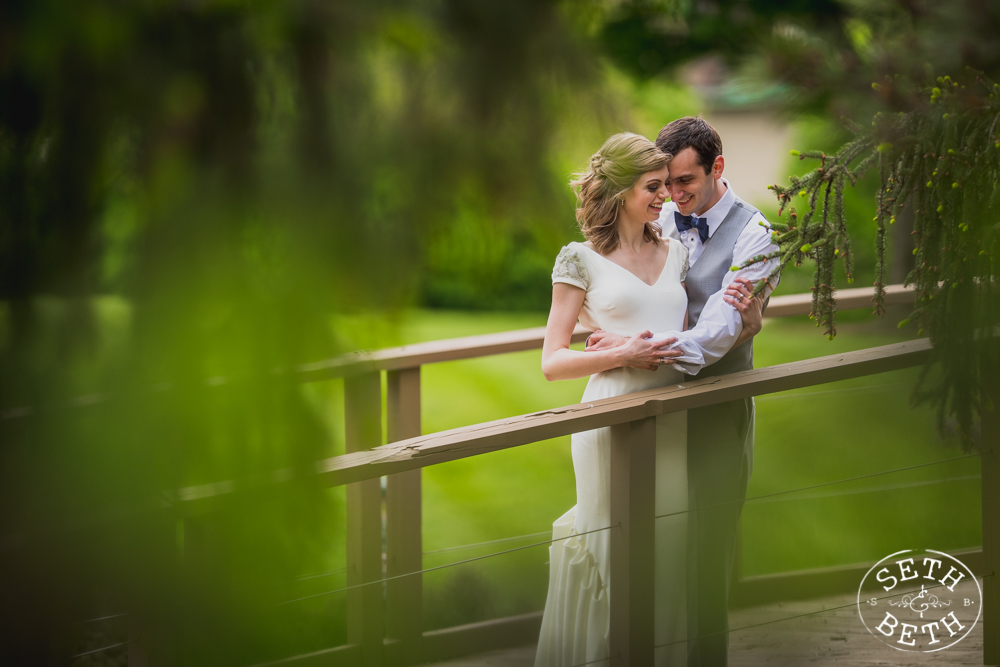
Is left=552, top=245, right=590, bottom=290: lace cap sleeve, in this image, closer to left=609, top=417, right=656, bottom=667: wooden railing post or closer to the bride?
the bride

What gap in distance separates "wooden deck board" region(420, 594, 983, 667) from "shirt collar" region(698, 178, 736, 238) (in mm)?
1171

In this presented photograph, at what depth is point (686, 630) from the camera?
2246mm

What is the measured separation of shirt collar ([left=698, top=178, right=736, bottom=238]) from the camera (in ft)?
7.75

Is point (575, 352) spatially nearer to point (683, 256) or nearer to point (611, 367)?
point (611, 367)

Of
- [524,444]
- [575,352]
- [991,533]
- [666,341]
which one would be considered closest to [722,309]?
[666,341]

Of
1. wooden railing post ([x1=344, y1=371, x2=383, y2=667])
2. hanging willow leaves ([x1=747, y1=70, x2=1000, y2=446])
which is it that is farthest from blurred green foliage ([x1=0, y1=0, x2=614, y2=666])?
wooden railing post ([x1=344, y1=371, x2=383, y2=667])

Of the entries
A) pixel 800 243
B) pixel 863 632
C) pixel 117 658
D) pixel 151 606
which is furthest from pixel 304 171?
pixel 117 658

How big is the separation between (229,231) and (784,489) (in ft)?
16.3

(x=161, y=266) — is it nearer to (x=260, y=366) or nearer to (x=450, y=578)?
(x=260, y=366)

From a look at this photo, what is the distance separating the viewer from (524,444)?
216 cm

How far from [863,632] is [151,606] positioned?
2605 millimetres

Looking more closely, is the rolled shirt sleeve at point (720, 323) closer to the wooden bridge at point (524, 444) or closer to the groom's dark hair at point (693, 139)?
the wooden bridge at point (524, 444)

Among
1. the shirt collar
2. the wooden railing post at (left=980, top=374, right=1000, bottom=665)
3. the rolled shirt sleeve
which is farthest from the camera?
the wooden railing post at (left=980, top=374, right=1000, bottom=665)

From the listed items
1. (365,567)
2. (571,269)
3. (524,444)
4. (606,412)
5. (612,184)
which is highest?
(612,184)
